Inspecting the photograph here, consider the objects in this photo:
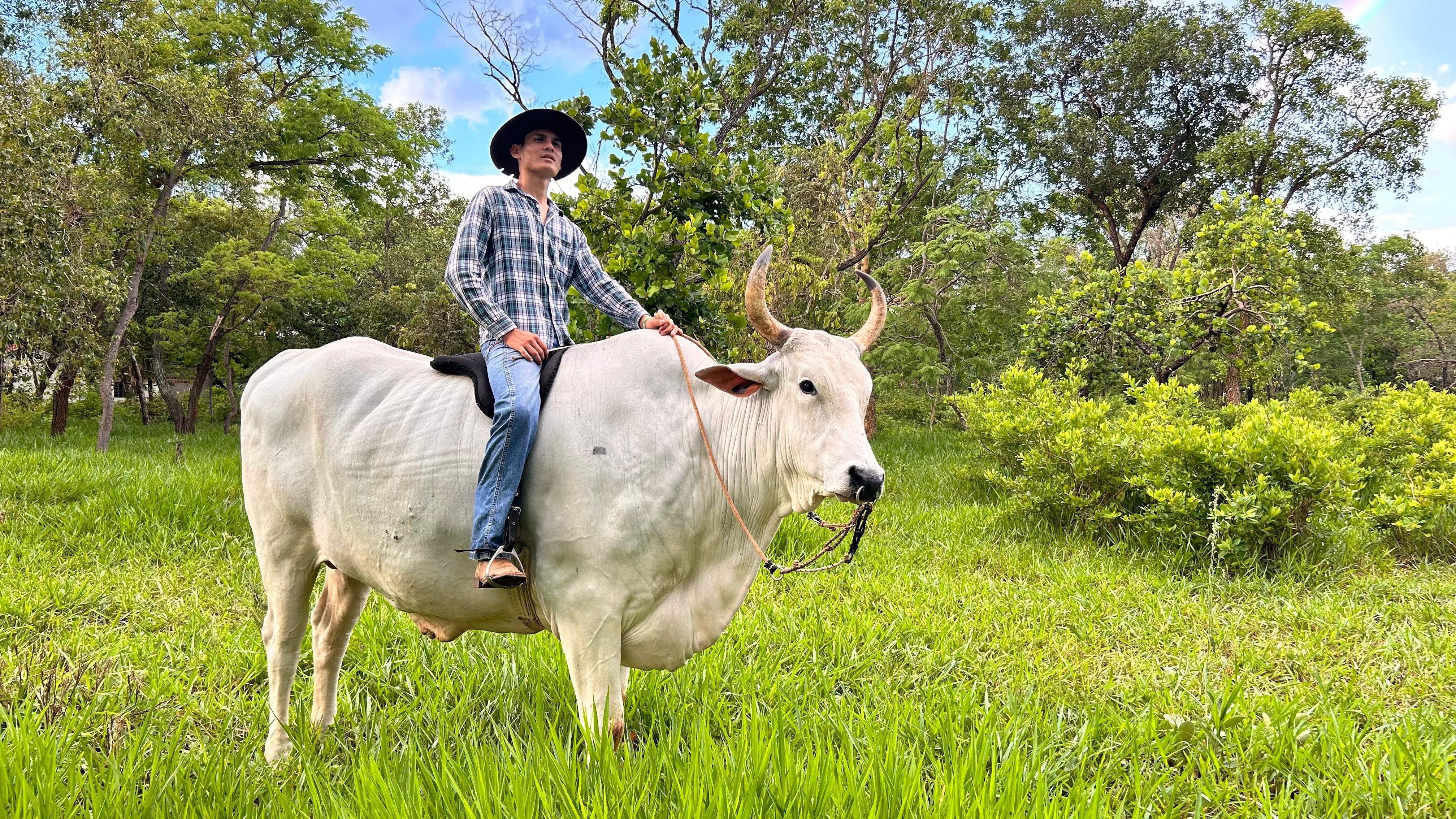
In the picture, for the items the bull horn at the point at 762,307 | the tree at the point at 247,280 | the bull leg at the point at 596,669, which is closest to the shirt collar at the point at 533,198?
the bull horn at the point at 762,307

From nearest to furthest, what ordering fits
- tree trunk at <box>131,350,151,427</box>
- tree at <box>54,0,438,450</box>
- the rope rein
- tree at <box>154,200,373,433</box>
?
the rope rein
tree at <box>54,0,438,450</box>
tree at <box>154,200,373,433</box>
tree trunk at <box>131,350,151,427</box>

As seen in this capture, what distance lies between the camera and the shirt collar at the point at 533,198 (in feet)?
8.02

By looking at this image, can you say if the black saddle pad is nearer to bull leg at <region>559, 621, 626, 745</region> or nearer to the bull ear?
Answer: the bull ear

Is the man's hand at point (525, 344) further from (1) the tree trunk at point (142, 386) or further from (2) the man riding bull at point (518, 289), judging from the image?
(1) the tree trunk at point (142, 386)

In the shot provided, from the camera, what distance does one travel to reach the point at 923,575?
17.0ft

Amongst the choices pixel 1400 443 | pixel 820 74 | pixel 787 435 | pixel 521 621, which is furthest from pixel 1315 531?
pixel 820 74

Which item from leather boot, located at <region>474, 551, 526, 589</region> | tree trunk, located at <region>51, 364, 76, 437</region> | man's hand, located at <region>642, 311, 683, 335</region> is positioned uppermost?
man's hand, located at <region>642, 311, 683, 335</region>

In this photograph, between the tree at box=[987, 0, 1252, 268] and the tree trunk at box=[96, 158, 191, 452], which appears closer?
the tree trunk at box=[96, 158, 191, 452]

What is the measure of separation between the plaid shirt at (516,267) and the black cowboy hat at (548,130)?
0.15 m

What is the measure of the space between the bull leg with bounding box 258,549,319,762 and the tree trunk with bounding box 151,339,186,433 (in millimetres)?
15578

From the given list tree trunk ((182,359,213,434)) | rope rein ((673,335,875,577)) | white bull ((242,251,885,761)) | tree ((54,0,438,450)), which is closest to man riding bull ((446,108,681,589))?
white bull ((242,251,885,761))

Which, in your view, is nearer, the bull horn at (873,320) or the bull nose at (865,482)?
the bull nose at (865,482)

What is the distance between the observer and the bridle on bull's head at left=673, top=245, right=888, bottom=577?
198cm

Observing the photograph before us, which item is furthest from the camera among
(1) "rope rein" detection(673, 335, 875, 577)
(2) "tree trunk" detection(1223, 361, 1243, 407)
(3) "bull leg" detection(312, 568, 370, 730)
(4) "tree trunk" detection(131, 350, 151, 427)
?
(4) "tree trunk" detection(131, 350, 151, 427)
